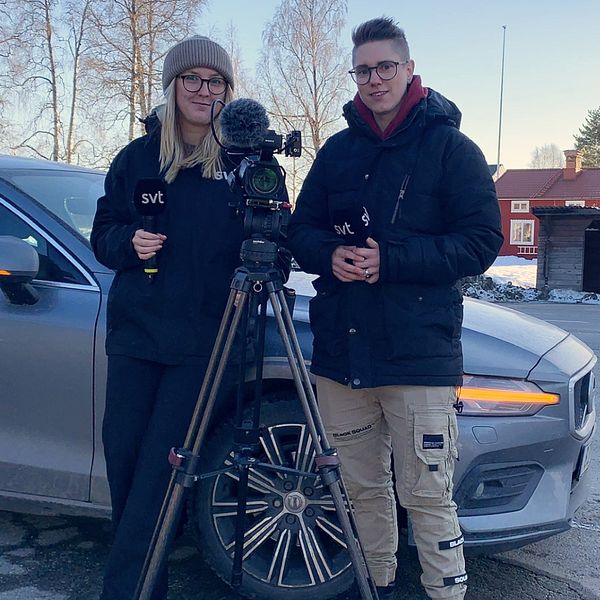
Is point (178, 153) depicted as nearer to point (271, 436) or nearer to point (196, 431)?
point (196, 431)

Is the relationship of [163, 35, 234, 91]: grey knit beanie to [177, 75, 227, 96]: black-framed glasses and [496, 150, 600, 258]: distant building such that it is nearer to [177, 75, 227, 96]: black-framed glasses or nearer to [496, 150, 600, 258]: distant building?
[177, 75, 227, 96]: black-framed glasses

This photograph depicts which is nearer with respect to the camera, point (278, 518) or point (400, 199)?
point (400, 199)

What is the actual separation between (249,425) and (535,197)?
41759mm

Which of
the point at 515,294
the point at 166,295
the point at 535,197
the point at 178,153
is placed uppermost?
the point at 535,197

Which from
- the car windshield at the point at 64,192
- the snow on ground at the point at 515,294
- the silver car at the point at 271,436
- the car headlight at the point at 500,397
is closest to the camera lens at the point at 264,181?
the silver car at the point at 271,436

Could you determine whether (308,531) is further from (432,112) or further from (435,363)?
(432,112)

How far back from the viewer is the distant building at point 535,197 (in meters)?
41.0

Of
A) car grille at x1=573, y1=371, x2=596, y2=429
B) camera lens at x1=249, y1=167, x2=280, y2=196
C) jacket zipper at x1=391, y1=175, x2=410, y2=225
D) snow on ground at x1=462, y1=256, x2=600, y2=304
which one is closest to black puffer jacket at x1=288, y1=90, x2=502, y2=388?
jacket zipper at x1=391, y1=175, x2=410, y2=225

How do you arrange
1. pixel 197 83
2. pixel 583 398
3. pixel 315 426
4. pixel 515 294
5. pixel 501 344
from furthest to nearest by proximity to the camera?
pixel 515 294, pixel 583 398, pixel 501 344, pixel 197 83, pixel 315 426

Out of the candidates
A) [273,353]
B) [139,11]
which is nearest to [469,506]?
[273,353]

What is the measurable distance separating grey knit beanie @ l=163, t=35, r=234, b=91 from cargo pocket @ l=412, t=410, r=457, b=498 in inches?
51.8

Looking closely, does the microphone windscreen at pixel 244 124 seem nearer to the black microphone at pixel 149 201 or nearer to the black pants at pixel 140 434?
the black microphone at pixel 149 201

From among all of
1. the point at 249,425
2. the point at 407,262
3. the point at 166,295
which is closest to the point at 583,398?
the point at 407,262

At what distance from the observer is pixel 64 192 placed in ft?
11.0
